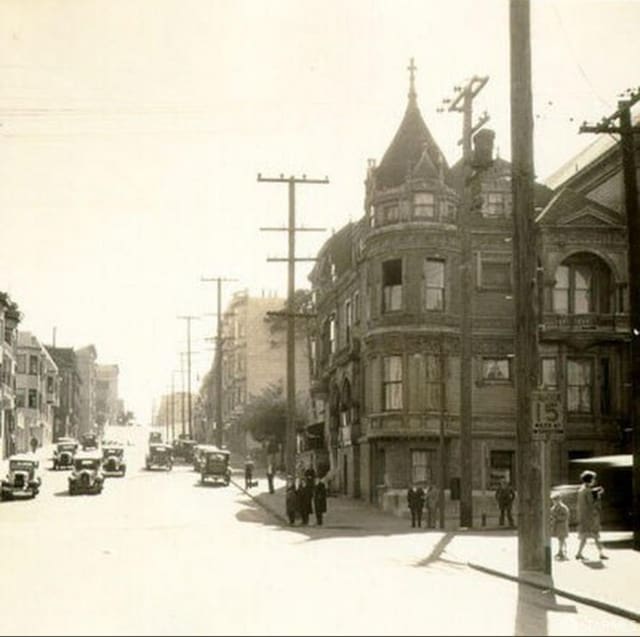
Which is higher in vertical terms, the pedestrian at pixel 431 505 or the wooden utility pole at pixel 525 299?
the wooden utility pole at pixel 525 299

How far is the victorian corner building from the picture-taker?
4309 cm

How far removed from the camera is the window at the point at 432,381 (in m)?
43.0

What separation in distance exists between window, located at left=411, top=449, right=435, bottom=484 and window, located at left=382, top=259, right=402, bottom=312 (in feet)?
18.9

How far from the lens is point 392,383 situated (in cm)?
4344

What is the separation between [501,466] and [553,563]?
23.2m

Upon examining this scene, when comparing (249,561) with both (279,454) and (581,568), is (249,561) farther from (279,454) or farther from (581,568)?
(279,454)

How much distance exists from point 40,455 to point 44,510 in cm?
5767

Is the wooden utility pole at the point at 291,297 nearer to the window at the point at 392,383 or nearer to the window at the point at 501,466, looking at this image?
the window at the point at 392,383

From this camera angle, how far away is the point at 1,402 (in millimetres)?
82812

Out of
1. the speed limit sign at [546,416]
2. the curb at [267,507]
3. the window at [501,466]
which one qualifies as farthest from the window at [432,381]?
the speed limit sign at [546,416]

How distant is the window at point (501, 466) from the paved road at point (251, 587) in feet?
45.7

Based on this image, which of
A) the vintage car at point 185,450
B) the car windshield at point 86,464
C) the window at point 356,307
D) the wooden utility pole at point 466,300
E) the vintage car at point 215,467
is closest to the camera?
the wooden utility pole at point 466,300

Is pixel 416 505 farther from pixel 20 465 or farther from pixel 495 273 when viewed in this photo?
pixel 20 465

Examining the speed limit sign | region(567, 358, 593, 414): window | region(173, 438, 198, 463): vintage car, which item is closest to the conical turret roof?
region(567, 358, 593, 414): window
